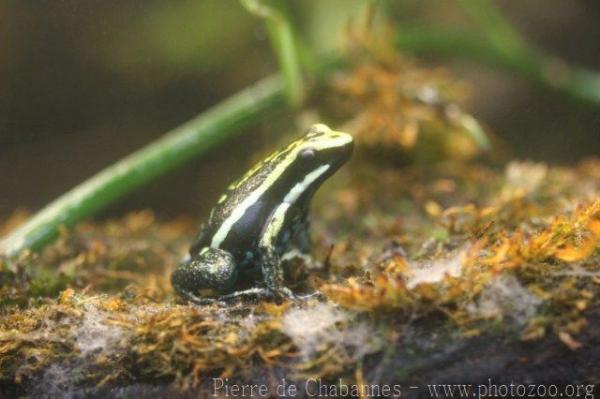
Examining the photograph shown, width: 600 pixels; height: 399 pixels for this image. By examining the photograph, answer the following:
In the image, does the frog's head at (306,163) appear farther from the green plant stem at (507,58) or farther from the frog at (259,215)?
the green plant stem at (507,58)

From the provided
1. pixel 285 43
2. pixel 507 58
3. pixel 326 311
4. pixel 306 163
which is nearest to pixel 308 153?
pixel 306 163

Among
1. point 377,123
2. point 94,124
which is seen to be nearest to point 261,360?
point 377,123

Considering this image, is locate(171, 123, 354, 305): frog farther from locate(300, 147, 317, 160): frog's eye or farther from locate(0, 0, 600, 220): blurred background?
locate(0, 0, 600, 220): blurred background

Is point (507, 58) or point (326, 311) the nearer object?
point (326, 311)

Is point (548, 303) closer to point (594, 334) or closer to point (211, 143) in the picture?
point (594, 334)

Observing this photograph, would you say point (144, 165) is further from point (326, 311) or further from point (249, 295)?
point (326, 311)

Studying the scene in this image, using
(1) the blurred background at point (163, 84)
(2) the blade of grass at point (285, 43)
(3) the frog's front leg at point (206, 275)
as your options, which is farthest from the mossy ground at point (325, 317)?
(1) the blurred background at point (163, 84)

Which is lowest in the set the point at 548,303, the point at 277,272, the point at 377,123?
the point at 548,303

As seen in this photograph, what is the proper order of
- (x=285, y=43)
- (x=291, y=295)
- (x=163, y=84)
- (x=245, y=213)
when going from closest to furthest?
(x=291, y=295) < (x=245, y=213) < (x=285, y=43) < (x=163, y=84)

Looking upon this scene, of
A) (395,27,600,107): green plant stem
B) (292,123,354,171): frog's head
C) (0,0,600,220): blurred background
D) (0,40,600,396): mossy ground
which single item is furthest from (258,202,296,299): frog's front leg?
(0,0,600,220): blurred background
